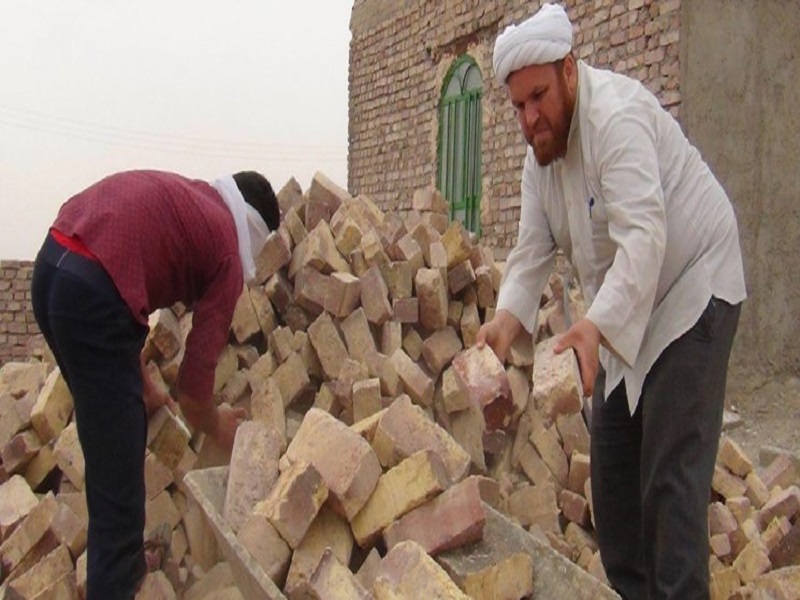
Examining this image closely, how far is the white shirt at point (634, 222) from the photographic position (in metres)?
2.25

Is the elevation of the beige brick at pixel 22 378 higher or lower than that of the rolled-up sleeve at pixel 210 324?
lower

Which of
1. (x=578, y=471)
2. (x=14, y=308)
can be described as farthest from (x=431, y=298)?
(x=14, y=308)

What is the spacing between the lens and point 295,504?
249 centimetres

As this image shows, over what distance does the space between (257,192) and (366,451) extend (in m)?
0.93

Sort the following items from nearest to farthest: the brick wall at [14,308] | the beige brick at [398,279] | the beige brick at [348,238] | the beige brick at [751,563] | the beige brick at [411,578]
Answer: the beige brick at [411,578] < the beige brick at [751,563] < the beige brick at [398,279] < the beige brick at [348,238] < the brick wall at [14,308]

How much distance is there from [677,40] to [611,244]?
4.14 meters

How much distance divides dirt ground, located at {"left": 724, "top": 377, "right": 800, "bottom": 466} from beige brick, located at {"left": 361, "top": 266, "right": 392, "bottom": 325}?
9.75 ft

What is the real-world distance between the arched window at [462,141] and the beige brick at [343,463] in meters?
5.79

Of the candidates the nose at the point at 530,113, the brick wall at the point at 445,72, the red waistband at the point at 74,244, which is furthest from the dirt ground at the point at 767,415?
the red waistband at the point at 74,244

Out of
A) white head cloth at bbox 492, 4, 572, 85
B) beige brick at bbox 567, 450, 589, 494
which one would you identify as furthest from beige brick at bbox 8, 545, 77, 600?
white head cloth at bbox 492, 4, 572, 85

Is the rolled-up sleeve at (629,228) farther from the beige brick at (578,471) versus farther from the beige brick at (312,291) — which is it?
the beige brick at (312,291)

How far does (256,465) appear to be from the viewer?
275 centimetres

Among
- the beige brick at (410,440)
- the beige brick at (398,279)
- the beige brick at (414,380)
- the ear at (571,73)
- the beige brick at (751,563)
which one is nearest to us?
the ear at (571,73)

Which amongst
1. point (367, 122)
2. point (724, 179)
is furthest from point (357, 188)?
point (724, 179)
